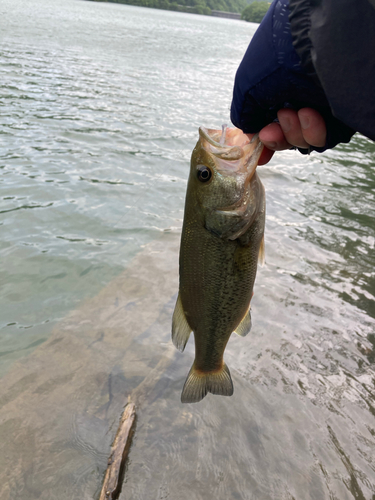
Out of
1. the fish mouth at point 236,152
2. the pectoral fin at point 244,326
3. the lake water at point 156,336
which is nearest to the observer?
the fish mouth at point 236,152

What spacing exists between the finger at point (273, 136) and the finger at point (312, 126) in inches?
6.6

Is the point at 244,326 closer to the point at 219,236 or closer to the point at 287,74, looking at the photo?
the point at 219,236

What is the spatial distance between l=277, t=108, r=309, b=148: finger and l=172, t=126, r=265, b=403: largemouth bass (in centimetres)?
28

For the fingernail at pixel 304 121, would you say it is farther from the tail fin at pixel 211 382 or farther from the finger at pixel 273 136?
the tail fin at pixel 211 382

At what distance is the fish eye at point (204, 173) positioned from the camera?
2613mm

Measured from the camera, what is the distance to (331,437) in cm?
419

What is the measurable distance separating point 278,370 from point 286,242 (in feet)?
11.9

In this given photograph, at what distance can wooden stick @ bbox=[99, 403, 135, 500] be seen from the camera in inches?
138

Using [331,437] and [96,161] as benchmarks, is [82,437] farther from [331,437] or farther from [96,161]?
[96,161]

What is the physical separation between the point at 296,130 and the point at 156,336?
3.81 m

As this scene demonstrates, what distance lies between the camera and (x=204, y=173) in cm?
262

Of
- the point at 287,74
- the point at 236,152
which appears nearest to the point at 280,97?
the point at 287,74

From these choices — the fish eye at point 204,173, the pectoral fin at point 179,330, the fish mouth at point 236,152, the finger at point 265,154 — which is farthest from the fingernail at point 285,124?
the pectoral fin at point 179,330

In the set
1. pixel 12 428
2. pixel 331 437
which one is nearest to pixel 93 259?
pixel 12 428
